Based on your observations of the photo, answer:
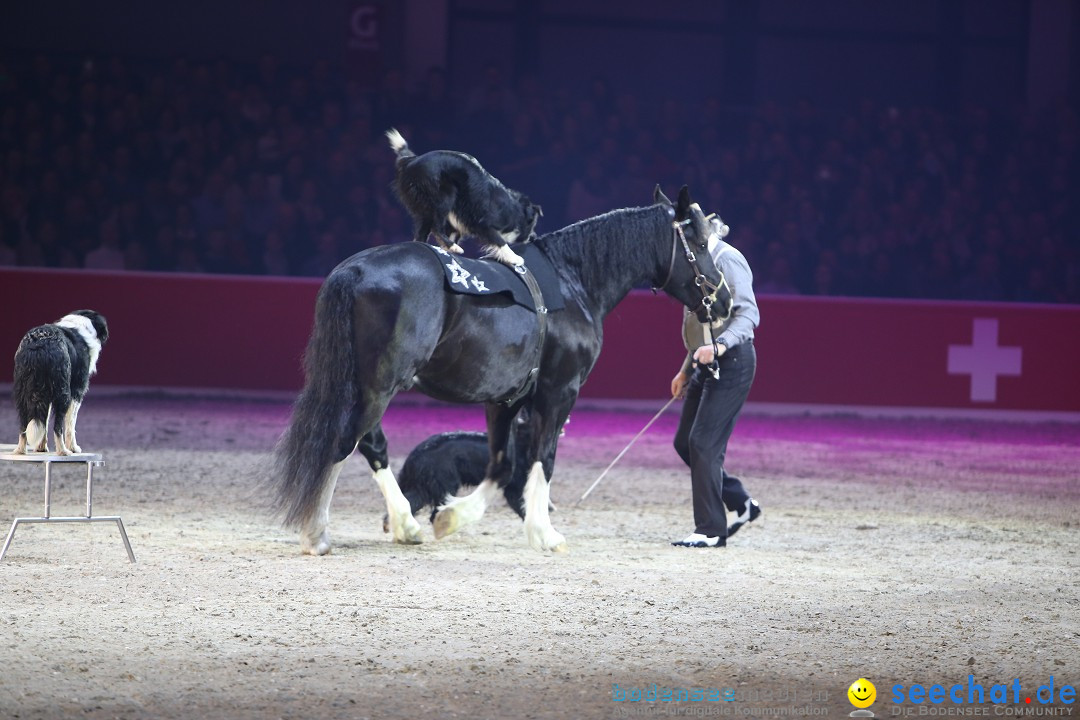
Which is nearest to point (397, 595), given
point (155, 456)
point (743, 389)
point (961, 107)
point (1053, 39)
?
point (743, 389)

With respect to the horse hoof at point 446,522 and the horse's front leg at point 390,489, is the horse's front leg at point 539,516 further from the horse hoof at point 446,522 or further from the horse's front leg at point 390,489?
the horse's front leg at point 390,489

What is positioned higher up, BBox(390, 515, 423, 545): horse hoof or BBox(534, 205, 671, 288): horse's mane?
BBox(534, 205, 671, 288): horse's mane

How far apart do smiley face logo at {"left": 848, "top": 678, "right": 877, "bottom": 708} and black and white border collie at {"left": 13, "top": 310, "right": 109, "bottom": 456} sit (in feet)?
11.5

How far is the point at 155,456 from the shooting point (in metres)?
10.7

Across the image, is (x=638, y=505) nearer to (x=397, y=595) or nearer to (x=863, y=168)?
(x=397, y=595)

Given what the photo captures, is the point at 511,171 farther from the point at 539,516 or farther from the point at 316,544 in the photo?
the point at 316,544

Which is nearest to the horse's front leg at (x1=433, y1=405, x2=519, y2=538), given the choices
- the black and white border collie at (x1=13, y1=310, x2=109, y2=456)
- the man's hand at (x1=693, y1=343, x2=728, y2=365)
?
the man's hand at (x1=693, y1=343, x2=728, y2=365)

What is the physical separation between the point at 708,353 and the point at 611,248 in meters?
0.81

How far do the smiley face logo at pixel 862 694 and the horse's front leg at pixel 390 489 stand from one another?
125 inches

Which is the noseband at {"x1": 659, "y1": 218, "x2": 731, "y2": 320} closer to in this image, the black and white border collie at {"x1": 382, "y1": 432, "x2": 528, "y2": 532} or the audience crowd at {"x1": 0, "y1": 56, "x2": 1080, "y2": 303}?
the black and white border collie at {"x1": 382, "y1": 432, "x2": 528, "y2": 532}

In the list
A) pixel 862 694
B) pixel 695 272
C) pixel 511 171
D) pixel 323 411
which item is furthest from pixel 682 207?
pixel 511 171

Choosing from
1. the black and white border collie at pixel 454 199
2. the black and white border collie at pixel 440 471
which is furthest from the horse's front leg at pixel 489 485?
the black and white border collie at pixel 454 199

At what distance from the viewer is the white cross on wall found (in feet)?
49.1

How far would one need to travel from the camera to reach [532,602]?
5934 mm
